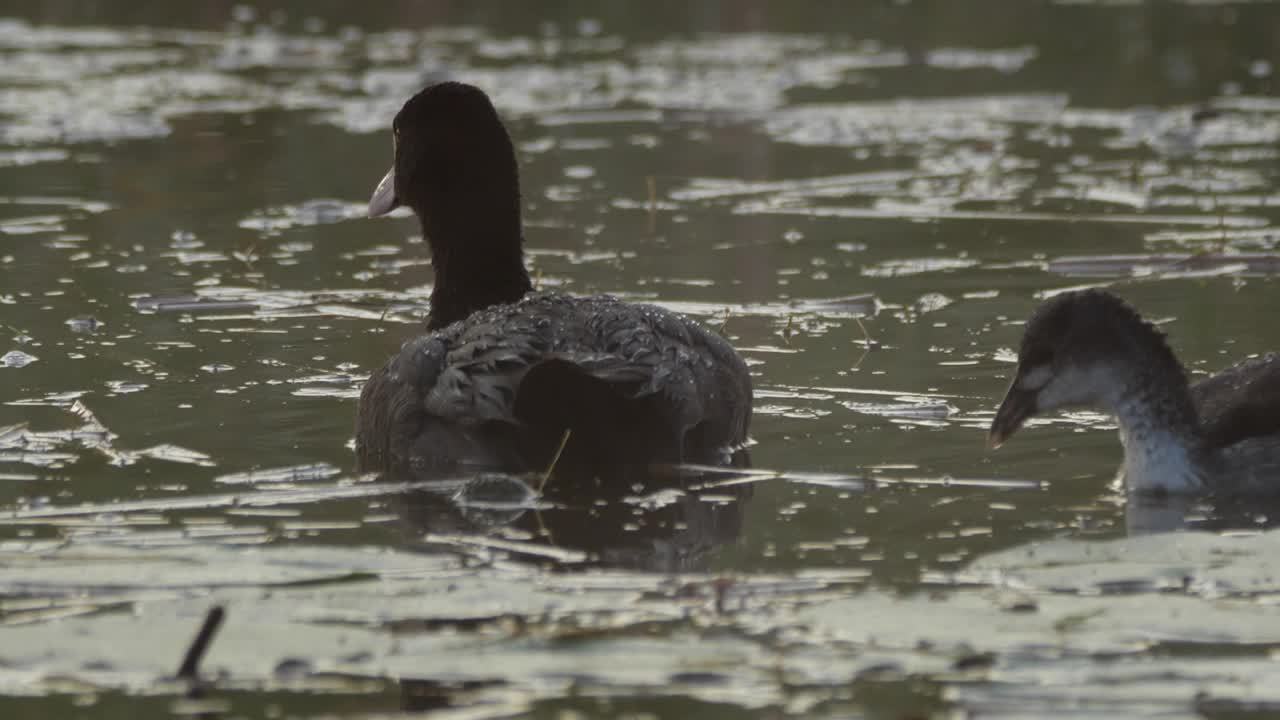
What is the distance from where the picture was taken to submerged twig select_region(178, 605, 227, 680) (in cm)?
403

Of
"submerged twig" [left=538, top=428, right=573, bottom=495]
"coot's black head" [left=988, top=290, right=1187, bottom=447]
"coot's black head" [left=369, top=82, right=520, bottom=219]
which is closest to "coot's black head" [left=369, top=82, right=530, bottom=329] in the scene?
"coot's black head" [left=369, top=82, right=520, bottom=219]

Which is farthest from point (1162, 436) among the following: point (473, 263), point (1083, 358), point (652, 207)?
point (652, 207)

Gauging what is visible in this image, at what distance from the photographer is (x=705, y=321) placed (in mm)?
8539

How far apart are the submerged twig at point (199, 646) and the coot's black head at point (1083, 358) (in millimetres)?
2858

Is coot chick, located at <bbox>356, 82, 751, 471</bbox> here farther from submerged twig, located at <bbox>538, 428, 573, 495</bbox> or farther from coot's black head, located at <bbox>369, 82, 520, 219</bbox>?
coot's black head, located at <bbox>369, 82, 520, 219</bbox>

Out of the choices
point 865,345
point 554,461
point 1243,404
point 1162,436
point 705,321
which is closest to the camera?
point 1162,436

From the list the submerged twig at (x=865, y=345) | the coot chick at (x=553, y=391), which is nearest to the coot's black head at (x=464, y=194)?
the coot chick at (x=553, y=391)

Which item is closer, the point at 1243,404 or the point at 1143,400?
the point at 1143,400

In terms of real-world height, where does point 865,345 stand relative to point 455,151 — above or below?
below

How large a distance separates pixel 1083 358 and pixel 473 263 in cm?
257

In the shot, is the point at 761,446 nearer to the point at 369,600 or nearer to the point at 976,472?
the point at 976,472

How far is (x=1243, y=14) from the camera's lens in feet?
69.5

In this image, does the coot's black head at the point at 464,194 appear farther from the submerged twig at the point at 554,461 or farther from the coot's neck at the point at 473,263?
the submerged twig at the point at 554,461

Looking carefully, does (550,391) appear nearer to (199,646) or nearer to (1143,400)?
(1143,400)
